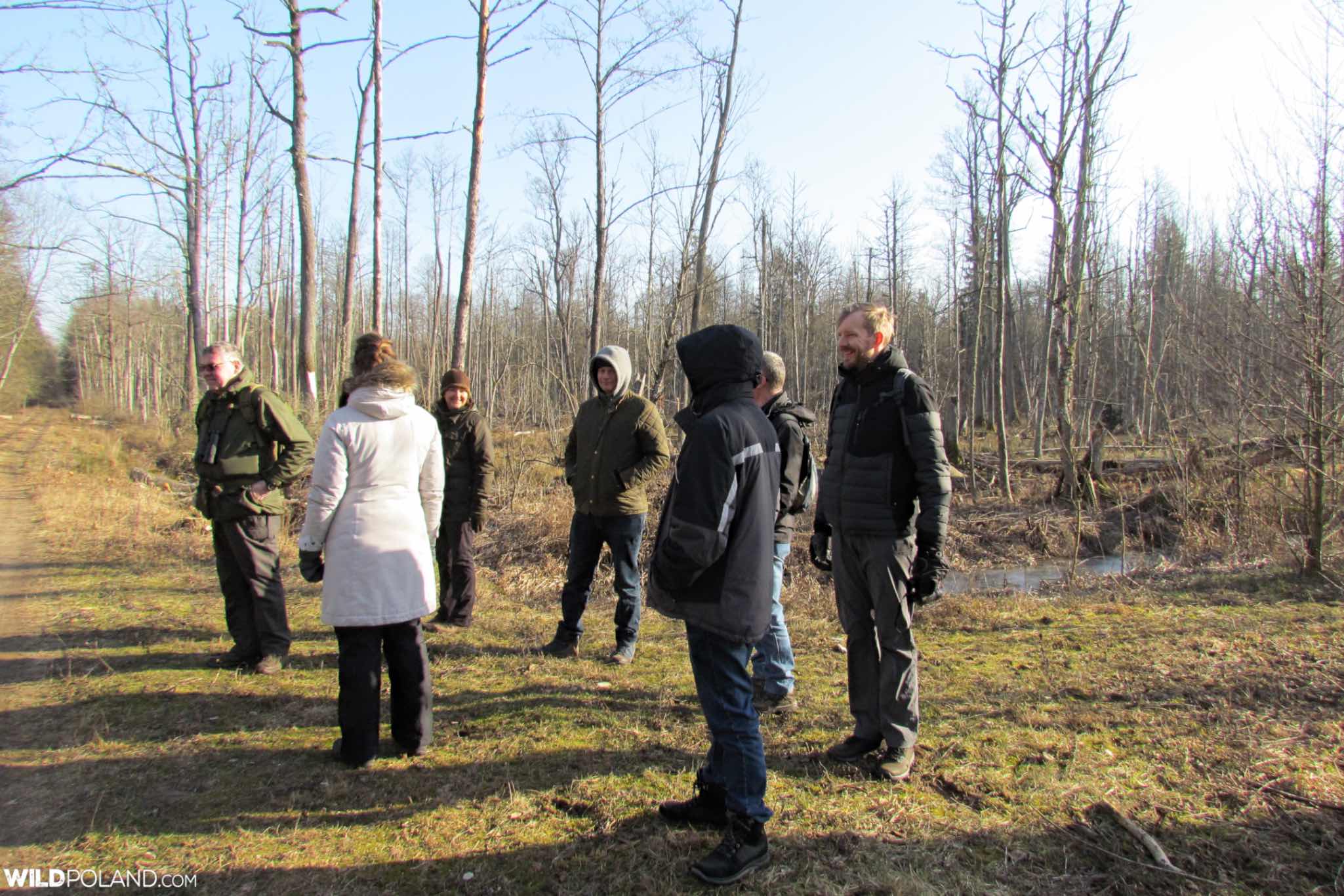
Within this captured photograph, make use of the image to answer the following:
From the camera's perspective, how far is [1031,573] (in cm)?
1062

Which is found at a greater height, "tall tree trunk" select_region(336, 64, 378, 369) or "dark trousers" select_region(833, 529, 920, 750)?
"tall tree trunk" select_region(336, 64, 378, 369)

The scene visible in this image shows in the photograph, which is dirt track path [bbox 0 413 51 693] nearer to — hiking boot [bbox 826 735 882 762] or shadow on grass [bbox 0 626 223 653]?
shadow on grass [bbox 0 626 223 653]

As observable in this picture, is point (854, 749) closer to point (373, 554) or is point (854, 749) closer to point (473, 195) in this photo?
point (373, 554)

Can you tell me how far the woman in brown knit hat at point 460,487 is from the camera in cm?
573

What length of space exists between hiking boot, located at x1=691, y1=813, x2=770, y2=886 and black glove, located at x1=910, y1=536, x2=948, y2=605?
124cm

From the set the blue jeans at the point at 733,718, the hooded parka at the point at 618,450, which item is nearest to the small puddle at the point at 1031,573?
the hooded parka at the point at 618,450

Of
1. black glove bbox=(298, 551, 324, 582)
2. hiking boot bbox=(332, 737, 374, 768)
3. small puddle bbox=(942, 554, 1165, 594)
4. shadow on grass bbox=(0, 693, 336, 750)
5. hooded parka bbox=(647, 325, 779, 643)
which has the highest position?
hooded parka bbox=(647, 325, 779, 643)

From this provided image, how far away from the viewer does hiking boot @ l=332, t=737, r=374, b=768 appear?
3416mm

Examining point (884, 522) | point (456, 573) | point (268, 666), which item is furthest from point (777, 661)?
point (268, 666)

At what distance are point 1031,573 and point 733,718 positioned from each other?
31.4ft

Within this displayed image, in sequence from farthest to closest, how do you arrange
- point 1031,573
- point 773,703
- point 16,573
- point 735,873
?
1. point 1031,573
2. point 16,573
3. point 773,703
4. point 735,873

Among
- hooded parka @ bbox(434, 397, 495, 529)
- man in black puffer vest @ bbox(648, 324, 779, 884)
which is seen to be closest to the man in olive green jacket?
Answer: hooded parka @ bbox(434, 397, 495, 529)

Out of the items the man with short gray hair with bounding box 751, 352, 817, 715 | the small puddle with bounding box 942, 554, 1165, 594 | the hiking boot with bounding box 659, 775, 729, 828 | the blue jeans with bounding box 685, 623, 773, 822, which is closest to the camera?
the blue jeans with bounding box 685, 623, 773, 822

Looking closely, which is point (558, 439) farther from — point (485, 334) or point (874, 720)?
point (485, 334)
